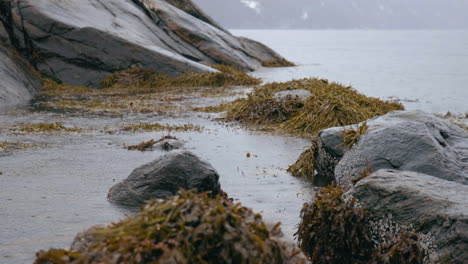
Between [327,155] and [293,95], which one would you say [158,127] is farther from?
[327,155]

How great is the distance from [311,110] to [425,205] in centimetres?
859

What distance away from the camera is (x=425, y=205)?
601 centimetres

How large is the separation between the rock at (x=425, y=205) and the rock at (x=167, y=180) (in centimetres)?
241

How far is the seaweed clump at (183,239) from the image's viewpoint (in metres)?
3.92

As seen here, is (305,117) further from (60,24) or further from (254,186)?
(60,24)

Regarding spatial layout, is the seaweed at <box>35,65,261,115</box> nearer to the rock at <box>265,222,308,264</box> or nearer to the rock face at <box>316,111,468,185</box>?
the rock face at <box>316,111,468,185</box>

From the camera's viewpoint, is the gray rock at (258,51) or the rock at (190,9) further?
the gray rock at (258,51)

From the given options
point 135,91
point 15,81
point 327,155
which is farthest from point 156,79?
point 327,155

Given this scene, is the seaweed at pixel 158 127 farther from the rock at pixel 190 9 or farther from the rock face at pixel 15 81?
the rock at pixel 190 9

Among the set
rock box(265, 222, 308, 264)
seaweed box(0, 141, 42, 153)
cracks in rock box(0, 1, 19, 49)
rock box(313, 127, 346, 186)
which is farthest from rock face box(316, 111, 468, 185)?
cracks in rock box(0, 1, 19, 49)

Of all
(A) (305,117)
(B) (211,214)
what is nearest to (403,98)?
(A) (305,117)

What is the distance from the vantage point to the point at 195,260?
3953 mm

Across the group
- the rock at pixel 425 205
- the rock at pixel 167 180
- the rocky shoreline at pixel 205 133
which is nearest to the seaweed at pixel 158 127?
the rocky shoreline at pixel 205 133

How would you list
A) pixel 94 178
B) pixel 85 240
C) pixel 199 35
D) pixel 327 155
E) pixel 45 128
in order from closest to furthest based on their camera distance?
1. pixel 85 240
2. pixel 94 178
3. pixel 327 155
4. pixel 45 128
5. pixel 199 35
